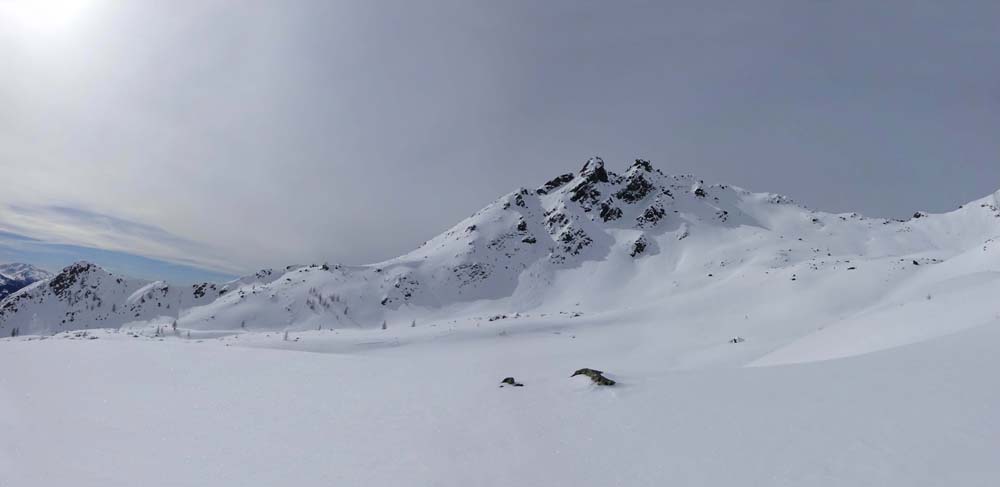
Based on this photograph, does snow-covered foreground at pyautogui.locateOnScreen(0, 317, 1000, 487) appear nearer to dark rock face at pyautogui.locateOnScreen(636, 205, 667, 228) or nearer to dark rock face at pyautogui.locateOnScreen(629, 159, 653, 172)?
dark rock face at pyautogui.locateOnScreen(636, 205, 667, 228)

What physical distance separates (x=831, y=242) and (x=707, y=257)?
25374 mm

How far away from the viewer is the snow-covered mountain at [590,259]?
76.4m

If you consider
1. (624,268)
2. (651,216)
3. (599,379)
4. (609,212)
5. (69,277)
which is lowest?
(599,379)

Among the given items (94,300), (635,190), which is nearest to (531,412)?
(635,190)

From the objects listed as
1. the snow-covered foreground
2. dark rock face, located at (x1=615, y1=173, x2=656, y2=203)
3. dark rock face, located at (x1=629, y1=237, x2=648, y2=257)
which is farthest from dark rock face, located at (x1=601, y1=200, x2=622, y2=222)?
the snow-covered foreground

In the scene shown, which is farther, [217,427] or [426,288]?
[426,288]

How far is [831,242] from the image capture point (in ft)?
278

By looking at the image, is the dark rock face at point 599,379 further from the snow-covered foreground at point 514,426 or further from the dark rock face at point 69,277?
the dark rock face at point 69,277

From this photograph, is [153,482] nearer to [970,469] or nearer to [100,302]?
[970,469]

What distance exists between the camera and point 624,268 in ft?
301

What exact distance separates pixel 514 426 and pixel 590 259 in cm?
9229

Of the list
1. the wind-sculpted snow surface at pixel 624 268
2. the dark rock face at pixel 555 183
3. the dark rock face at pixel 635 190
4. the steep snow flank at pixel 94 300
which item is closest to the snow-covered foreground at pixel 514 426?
the wind-sculpted snow surface at pixel 624 268

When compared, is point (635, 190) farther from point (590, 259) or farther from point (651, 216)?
point (590, 259)

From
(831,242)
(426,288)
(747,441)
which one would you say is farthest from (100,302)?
(831,242)
